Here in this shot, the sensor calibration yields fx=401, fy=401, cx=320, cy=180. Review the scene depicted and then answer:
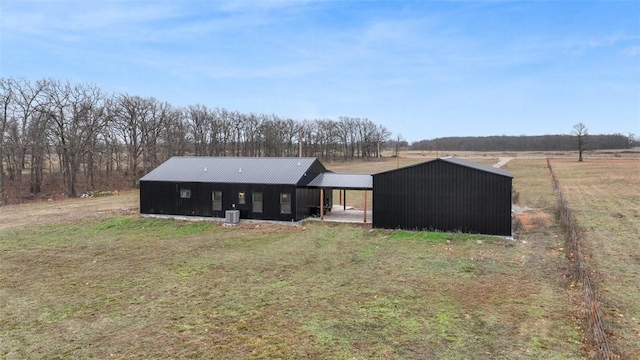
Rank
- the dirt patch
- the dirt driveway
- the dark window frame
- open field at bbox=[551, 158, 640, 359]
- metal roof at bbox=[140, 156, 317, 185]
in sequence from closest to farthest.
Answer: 1. open field at bbox=[551, 158, 640, 359]
2. the dirt patch
3. the dark window frame
4. metal roof at bbox=[140, 156, 317, 185]
5. the dirt driveway

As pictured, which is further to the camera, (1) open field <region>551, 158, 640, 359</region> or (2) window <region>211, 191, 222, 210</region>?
(2) window <region>211, 191, 222, 210</region>

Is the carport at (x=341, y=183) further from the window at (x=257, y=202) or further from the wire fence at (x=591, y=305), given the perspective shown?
the wire fence at (x=591, y=305)

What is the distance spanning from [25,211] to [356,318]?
2502 centimetres

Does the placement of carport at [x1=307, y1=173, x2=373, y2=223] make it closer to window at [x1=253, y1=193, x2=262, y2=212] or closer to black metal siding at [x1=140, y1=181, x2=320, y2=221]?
black metal siding at [x1=140, y1=181, x2=320, y2=221]

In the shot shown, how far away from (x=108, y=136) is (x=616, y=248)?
43.3 meters

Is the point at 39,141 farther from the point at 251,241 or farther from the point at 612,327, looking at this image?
the point at 612,327

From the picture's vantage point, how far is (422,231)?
55.2 ft

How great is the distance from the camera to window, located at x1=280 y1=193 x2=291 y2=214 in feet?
63.4

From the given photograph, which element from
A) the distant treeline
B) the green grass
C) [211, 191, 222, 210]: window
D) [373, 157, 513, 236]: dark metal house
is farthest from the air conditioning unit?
the distant treeline

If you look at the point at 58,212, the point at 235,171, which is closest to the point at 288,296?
the point at 235,171

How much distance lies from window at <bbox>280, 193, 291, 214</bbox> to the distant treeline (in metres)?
93.4

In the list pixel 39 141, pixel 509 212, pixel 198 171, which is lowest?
pixel 509 212

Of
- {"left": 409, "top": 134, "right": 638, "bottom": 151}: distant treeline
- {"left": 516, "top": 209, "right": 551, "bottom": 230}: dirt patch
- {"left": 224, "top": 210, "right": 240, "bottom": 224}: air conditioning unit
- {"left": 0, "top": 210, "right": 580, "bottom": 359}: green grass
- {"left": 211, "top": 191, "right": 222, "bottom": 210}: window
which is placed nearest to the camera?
{"left": 0, "top": 210, "right": 580, "bottom": 359}: green grass

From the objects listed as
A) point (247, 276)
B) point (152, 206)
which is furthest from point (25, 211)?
point (247, 276)
